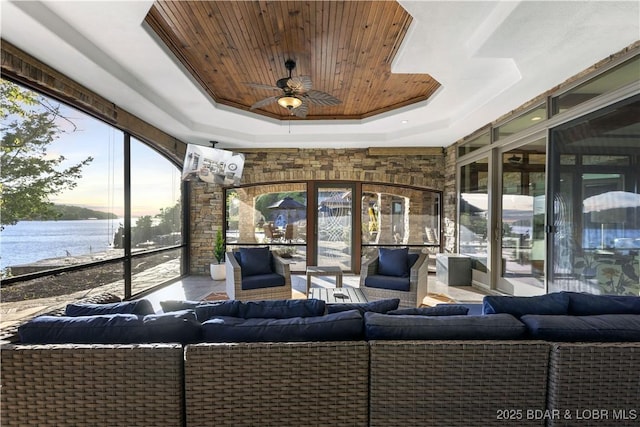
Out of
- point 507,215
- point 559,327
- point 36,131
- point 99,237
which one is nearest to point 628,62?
point 507,215

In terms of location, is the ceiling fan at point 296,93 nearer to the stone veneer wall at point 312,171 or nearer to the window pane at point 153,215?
the window pane at point 153,215

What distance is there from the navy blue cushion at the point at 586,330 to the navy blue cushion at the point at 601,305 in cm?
21

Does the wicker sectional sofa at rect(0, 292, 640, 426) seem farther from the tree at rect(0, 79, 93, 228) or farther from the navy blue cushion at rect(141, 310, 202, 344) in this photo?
the tree at rect(0, 79, 93, 228)

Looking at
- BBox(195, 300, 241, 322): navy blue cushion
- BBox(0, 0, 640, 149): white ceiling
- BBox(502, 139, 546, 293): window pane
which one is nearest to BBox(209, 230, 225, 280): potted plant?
BBox(0, 0, 640, 149): white ceiling

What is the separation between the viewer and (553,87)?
384cm

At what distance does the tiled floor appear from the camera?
5.19 meters

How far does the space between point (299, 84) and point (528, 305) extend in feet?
9.66

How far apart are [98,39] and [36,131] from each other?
125cm

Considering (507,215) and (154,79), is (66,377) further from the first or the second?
(507,215)

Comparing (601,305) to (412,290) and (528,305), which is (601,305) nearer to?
(528,305)

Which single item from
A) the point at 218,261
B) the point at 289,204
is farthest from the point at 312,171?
the point at 218,261

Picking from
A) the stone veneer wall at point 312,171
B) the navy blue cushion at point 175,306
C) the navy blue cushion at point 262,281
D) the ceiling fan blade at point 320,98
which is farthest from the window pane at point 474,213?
the navy blue cushion at point 175,306

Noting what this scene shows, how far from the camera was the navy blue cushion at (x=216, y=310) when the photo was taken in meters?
1.89

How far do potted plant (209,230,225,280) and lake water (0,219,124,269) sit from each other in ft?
7.31
